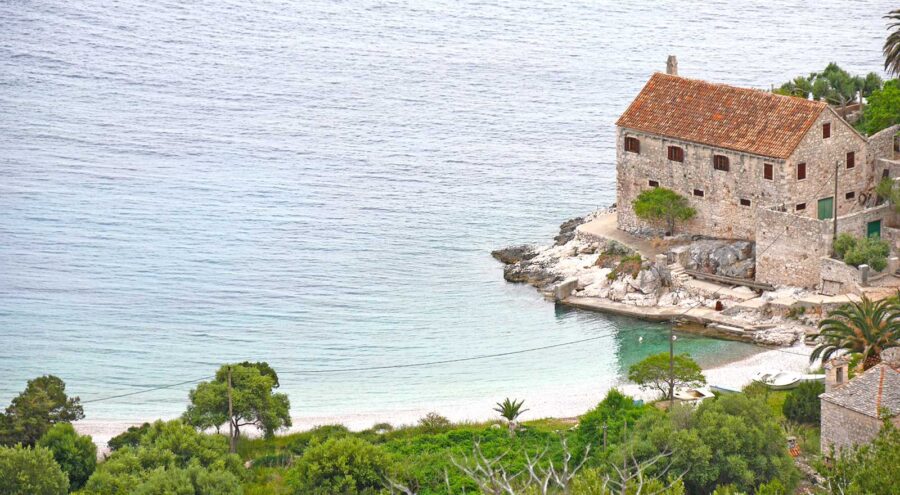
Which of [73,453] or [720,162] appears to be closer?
[73,453]

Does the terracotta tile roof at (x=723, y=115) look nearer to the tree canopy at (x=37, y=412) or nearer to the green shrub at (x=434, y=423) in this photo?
the green shrub at (x=434, y=423)

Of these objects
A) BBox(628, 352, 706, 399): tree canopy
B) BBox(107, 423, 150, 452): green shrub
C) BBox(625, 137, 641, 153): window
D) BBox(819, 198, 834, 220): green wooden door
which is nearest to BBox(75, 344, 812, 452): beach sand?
BBox(628, 352, 706, 399): tree canopy

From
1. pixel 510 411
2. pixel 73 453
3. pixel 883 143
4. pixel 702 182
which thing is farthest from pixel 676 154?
pixel 73 453

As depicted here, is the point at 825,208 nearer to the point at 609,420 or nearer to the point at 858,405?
the point at 609,420

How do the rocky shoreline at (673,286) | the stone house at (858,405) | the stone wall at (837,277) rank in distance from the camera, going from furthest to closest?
1. the rocky shoreline at (673,286)
2. the stone wall at (837,277)
3. the stone house at (858,405)

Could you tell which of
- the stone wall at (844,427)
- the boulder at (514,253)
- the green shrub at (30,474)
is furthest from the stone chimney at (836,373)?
the boulder at (514,253)
